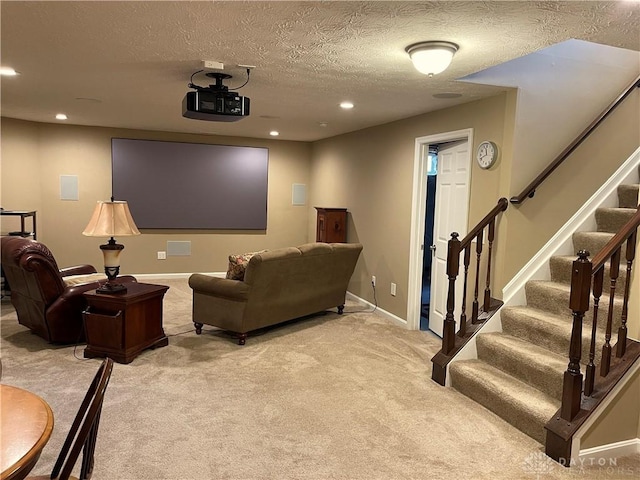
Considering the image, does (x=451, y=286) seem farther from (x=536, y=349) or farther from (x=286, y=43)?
(x=286, y=43)

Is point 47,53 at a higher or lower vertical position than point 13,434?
higher

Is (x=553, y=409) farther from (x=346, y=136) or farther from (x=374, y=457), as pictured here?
(x=346, y=136)

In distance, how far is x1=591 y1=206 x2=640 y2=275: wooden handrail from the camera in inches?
95.3

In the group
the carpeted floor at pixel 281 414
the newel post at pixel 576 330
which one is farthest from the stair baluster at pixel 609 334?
the carpeted floor at pixel 281 414

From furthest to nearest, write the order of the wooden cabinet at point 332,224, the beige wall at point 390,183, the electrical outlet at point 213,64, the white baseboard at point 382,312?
1. the wooden cabinet at point 332,224
2. the white baseboard at point 382,312
3. the beige wall at point 390,183
4. the electrical outlet at point 213,64

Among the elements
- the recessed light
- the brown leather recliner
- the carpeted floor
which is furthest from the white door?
the recessed light

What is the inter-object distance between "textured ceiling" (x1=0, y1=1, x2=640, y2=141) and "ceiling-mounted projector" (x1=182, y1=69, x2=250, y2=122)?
0.49ft

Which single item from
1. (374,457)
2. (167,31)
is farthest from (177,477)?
(167,31)

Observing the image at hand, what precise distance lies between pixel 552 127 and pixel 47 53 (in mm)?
3766

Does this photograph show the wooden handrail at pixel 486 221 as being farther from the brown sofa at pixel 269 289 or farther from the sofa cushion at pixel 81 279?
the sofa cushion at pixel 81 279

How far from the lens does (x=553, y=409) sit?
271 cm

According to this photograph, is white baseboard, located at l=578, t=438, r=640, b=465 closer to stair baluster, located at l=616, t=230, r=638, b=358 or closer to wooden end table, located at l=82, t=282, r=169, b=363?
stair baluster, located at l=616, t=230, r=638, b=358

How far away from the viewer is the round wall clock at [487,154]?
3822mm

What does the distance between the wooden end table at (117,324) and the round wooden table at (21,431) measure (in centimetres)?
228
